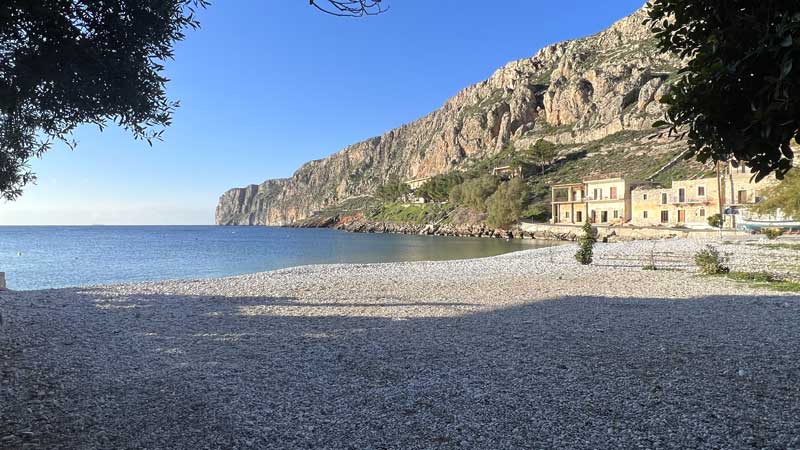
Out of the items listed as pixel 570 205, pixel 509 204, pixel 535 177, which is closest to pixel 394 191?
pixel 535 177

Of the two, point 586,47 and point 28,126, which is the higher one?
point 586,47

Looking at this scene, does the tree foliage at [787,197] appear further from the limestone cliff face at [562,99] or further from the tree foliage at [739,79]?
the limestone cliff face at [562,99]

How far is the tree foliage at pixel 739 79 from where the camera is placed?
259cm

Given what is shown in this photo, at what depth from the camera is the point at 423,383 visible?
17.5ft

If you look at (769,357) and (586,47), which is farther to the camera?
(586,47)

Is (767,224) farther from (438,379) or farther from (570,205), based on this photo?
(438,379)

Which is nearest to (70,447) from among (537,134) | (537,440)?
(537,440)

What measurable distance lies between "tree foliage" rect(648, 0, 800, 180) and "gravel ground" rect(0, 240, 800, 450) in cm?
232

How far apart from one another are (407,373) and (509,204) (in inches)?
2488

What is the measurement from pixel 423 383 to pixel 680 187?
5174cm

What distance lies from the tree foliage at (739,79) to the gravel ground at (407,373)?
7.60ft

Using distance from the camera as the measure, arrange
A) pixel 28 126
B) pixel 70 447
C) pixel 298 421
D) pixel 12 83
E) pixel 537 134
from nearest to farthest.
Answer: pixel 70 447, pixel 298 421, pixel 12 83, pixel 28 126, pixel 537 134

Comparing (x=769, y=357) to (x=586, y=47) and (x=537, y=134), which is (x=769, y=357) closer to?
(x=537, y=134)

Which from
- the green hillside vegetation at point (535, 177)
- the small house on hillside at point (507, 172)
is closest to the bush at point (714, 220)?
the green hillside vegetation at point (535, 177)
